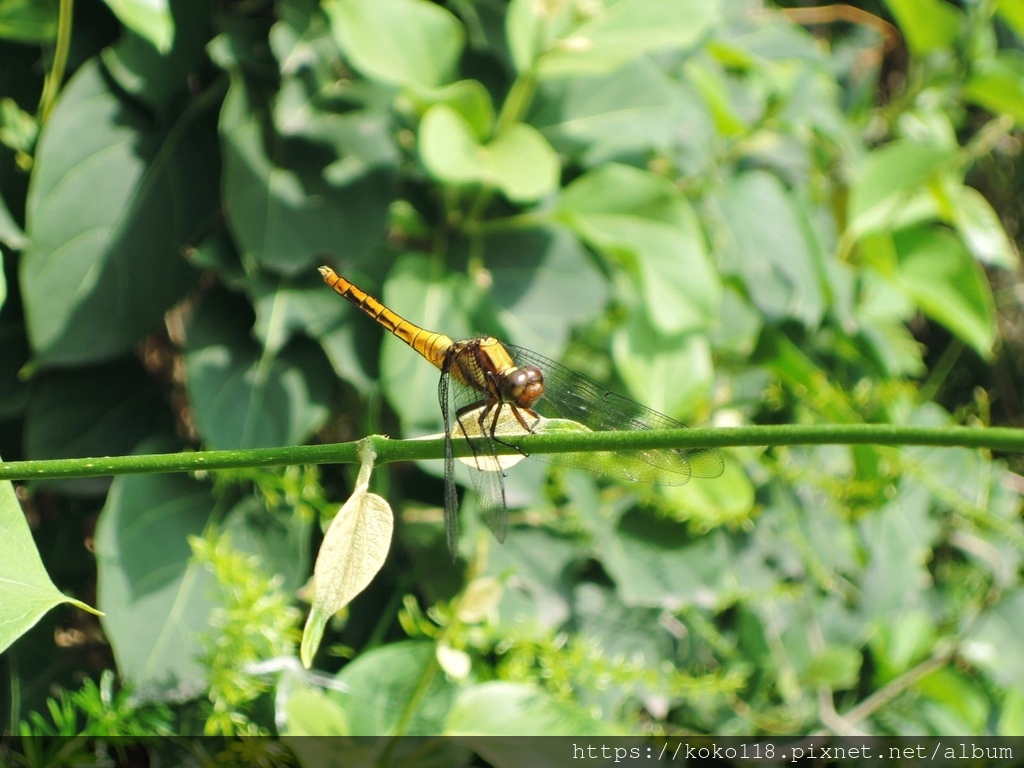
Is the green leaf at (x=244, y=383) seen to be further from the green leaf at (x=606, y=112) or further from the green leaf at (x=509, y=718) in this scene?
the green leaf at (x=606, y=112)

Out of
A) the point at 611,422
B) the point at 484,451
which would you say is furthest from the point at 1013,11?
the point at 484,451

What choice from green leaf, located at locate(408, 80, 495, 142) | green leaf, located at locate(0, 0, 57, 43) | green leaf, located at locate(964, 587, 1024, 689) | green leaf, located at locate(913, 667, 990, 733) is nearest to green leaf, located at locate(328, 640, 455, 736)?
green leaf, located at locate(408, 80, 495, 142)

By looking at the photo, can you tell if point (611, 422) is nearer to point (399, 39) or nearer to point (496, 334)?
point (496, 334)

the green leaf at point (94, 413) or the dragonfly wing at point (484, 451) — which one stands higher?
the dragonfly wing at point (484, 451)

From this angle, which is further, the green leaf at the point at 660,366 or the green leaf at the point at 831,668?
the green leaf at the point at 831,668

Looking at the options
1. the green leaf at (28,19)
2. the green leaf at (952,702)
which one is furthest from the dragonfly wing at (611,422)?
the green leaf at (952,702)

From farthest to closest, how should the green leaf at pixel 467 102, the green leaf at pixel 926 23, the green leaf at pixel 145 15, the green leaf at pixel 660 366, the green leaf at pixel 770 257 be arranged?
the green leaf at pixel 926 23
the green leaf at pixel 770 257
the green leaf at pixel 660 366
the green leaf at pixel 467 102
the green leaf at pixel 145 15
